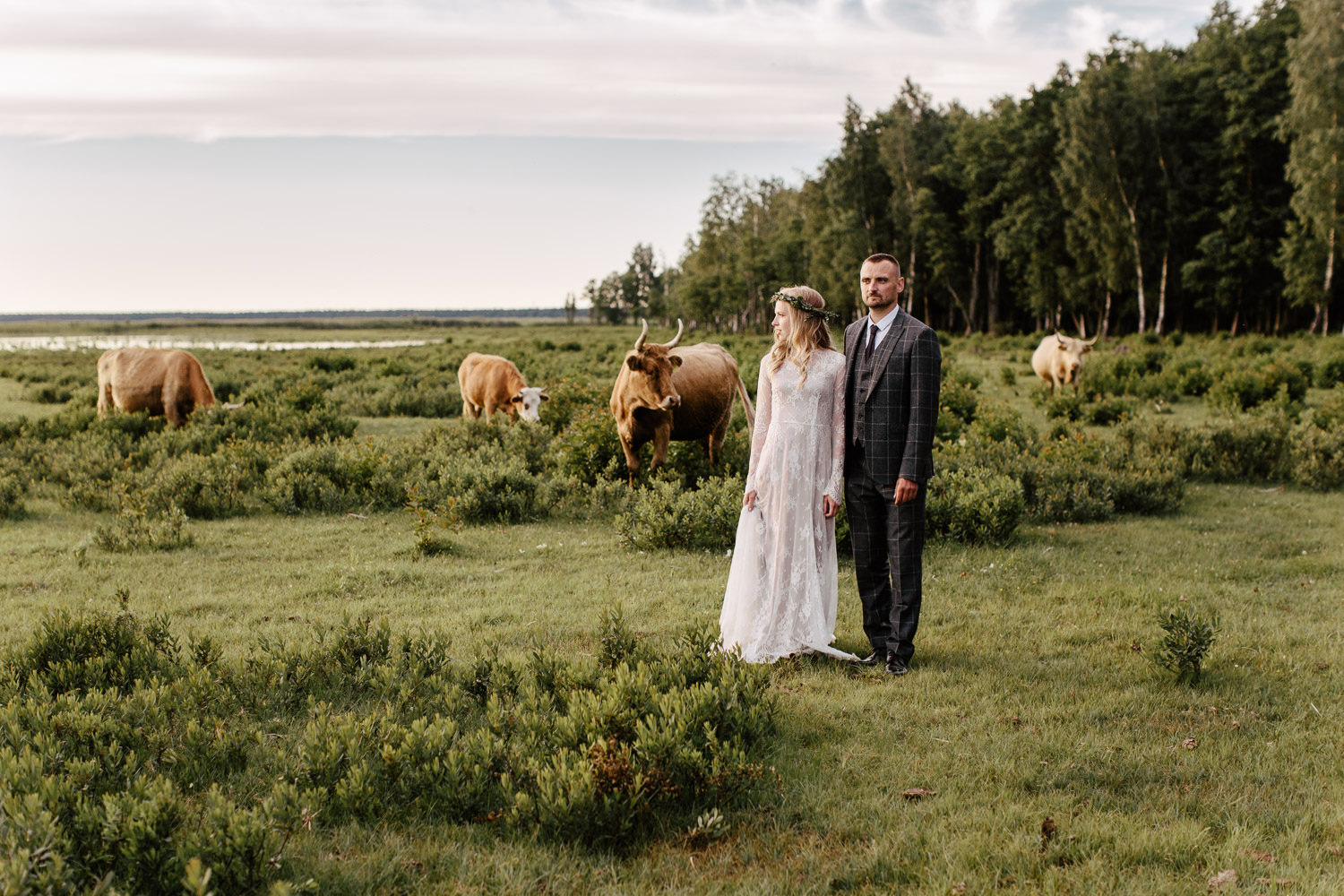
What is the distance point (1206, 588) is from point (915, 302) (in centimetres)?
5409

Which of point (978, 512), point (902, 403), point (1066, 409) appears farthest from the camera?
point (1066, 409)

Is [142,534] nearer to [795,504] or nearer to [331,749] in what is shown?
[331,749]

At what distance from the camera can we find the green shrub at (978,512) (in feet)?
29.6

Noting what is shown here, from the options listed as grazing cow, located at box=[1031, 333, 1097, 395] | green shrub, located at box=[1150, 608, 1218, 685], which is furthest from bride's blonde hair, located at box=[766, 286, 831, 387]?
grazing cow, located at box=[1031, 333, 1097, 395]

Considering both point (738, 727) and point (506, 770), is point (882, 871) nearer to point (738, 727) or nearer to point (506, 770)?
point (738, 727)

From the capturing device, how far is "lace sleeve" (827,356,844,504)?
5.77 metres

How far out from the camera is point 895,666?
570 cm

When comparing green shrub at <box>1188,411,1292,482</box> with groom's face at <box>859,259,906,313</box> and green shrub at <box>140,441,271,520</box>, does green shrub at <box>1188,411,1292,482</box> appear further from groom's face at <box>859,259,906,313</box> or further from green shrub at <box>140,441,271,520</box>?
green shrub at <box>140,441,271,520</box>

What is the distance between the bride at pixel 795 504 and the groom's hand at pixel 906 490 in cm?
45

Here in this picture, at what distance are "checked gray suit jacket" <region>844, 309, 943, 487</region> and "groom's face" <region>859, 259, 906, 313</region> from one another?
5.5 inches

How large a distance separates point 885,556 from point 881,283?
170 centimetres

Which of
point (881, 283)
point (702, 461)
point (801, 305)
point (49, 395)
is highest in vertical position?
point (881, 283)

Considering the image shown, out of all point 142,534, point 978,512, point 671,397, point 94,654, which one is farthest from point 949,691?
point 142,534

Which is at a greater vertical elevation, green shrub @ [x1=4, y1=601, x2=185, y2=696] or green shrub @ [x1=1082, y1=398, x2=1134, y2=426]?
green shrub @ [x1=1082, y1=398, x2=1134, y2=426]
